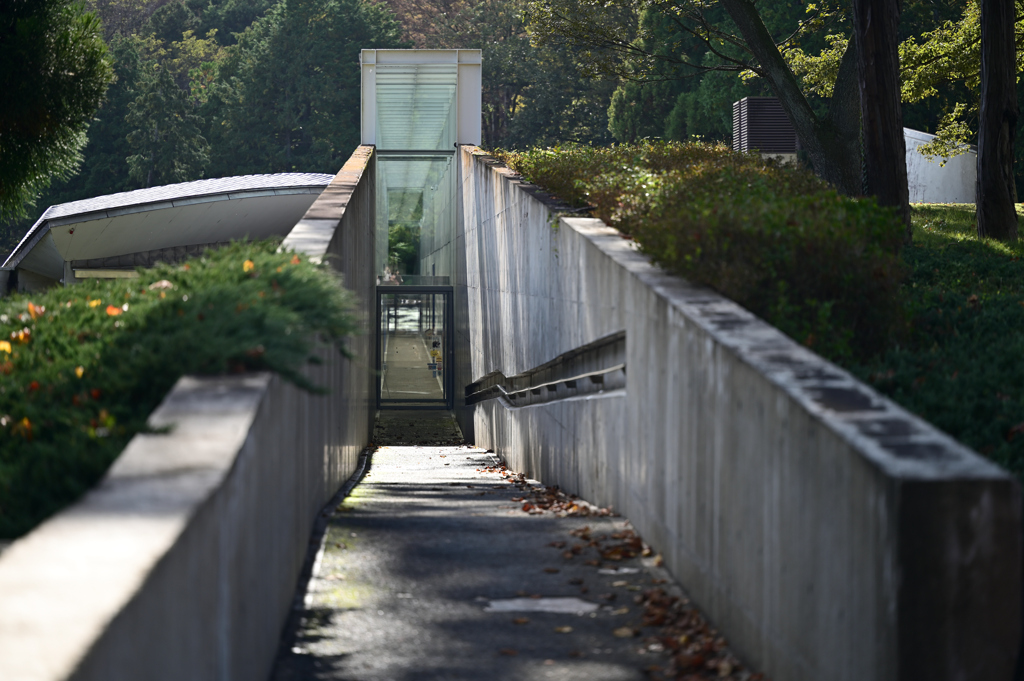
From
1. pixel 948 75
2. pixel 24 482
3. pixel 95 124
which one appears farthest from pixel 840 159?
pixel 95 124

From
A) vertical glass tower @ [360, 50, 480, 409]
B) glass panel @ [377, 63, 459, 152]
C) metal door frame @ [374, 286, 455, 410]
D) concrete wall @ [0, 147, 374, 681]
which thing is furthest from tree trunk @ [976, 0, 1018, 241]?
metal door frame @ [374, 286, 455, 410]

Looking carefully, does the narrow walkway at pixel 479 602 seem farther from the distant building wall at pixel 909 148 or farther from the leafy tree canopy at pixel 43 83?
the distant building wall at pixel 909 148

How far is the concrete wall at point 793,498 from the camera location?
2.72m

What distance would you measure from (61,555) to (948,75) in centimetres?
1777

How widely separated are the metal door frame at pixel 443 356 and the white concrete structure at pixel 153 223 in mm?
3335

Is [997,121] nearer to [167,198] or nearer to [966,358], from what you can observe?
[966,358]

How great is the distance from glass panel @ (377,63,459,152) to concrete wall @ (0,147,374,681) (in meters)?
19.0

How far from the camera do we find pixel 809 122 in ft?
42.1

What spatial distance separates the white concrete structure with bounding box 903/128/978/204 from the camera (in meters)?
26.9

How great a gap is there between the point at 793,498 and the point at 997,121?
10.3m

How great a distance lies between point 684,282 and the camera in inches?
215

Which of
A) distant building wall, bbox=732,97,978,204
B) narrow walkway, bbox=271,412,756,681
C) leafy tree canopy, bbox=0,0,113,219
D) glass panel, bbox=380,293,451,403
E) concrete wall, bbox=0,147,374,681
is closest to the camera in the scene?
concrete wall, bbox=0,147,374,681

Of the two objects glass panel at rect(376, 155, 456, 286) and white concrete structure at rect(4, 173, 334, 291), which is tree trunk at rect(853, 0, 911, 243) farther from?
white concrete structure at rect(4, 173, 334, 291)

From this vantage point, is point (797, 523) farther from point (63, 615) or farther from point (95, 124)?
point (95, 124)
